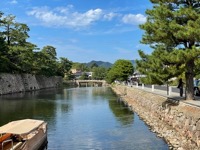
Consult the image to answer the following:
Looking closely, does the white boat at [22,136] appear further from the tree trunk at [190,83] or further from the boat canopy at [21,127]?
the tree trunk at [190,83]

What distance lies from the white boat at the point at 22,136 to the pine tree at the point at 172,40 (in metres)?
9.74

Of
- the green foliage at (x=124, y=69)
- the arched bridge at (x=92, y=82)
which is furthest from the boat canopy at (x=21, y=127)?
the arched bridge at (x=92, y=82)

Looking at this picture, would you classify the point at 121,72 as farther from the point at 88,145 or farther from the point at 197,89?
the point at 88,145

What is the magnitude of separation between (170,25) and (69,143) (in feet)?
35.5

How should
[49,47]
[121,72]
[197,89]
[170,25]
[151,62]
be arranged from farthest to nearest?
[49,47] → [121,72] → [197,89] → [151,62] → [170,25]

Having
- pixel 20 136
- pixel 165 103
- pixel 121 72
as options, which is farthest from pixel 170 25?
pixel 121 72

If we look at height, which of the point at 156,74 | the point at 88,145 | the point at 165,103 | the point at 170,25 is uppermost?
the point at 170,25

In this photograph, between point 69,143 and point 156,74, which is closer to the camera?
point 69,143

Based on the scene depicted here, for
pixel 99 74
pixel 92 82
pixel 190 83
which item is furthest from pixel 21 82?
pixel 99 74

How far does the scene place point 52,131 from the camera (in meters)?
25.1

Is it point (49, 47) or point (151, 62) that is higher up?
point (49, 47)

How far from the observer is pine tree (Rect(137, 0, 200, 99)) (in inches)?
891

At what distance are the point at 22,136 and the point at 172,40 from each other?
522 inches

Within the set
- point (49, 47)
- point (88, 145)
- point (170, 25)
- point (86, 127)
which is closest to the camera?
point (88, 145)
